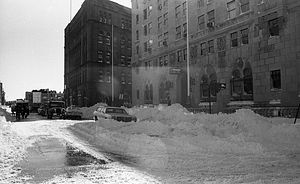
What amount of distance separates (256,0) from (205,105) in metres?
12.7

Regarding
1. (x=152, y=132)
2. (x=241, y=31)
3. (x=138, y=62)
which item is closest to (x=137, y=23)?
(x=138, y=62)

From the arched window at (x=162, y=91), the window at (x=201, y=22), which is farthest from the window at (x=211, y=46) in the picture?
the arched window at (x=162, y=91)

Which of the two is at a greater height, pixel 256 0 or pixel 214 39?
pixel 256 0

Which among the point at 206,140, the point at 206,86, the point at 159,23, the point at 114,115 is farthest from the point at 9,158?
the point at 159,23

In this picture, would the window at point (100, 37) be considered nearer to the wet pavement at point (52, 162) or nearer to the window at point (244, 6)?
the window at point (244, 6)

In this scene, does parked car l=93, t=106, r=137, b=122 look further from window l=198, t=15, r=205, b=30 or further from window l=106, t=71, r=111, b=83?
window l=106, t=71, r=111, b=83

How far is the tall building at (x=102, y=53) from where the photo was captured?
212ft

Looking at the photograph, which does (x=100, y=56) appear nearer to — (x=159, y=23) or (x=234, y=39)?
(x=159, y=23)

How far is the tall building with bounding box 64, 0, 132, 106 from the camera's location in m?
64.6

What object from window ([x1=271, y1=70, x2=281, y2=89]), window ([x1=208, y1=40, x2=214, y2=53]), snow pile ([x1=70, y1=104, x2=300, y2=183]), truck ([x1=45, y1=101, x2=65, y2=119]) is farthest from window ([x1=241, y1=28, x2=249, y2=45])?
truck ([x1=45, y1=101, x2=65, y2=119])

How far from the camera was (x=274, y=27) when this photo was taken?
24047 millimetres

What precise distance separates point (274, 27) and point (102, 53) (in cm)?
4901

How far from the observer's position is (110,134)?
485 inches

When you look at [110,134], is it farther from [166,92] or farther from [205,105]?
[166,92]
